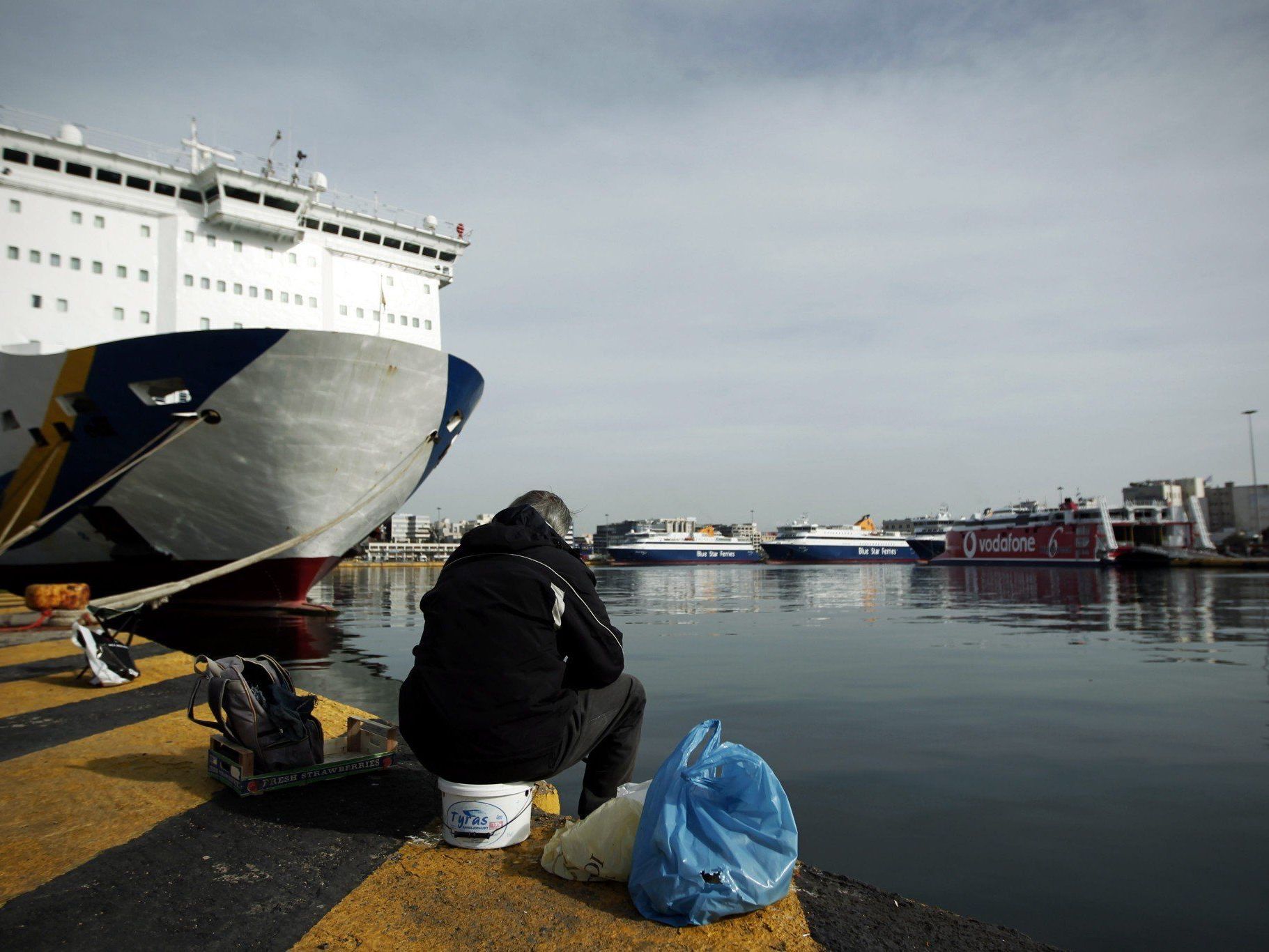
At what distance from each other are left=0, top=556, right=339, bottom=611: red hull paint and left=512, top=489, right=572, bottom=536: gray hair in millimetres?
12209

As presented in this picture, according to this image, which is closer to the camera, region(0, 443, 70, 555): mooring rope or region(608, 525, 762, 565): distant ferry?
region(0, 443, 70, 555): mooring rope

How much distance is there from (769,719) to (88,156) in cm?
1596

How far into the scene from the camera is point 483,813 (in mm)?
2355

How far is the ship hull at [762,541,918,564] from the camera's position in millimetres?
82812

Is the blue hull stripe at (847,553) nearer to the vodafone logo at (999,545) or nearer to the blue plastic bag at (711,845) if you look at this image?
the vodafone logo at (999,545)

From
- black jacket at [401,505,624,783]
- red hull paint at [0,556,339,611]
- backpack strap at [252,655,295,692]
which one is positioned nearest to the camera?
black jacket at [401,505,624,783]

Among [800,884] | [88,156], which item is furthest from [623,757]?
[88,156]

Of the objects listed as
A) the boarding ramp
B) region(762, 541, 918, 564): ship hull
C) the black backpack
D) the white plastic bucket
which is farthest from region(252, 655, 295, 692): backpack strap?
region(762, 541, 918, 564): ship hull

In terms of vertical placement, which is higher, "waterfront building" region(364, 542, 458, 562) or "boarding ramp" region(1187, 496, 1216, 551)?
"boarding ramp" region(1187, 496, 1216, 551)

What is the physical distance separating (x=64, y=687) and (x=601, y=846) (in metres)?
5.11

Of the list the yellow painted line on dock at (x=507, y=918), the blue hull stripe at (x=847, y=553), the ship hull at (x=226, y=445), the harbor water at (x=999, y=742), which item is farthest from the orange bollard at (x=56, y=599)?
the blue hull stripe at (x=847, y=553)

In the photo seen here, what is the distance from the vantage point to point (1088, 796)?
4.13 meters

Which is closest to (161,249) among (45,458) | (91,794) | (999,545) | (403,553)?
(45,458)

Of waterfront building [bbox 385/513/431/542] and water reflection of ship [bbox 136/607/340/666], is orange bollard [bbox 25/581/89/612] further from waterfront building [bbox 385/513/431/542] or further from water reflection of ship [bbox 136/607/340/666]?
waterfront building [bbox 385/513/431/542]
